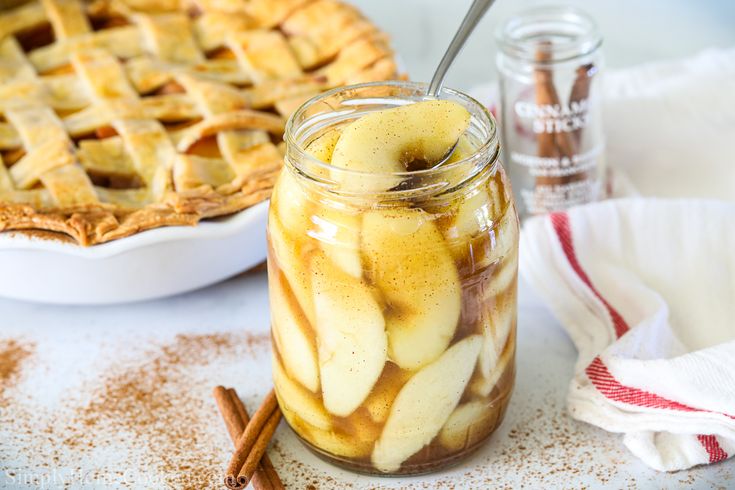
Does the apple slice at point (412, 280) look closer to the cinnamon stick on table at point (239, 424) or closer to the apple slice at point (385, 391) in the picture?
the apple slice at point (385, 391)

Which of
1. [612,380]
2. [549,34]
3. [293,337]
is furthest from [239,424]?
[549,34]

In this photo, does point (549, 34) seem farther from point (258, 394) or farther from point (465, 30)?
point (258, 394)

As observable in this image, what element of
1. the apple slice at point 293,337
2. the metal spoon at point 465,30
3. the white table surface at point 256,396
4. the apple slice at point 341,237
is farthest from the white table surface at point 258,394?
the metal spoon at point 465,30

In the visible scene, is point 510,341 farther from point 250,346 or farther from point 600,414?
point 250,346

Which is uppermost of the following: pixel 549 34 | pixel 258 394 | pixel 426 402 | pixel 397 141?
pixel 397 141

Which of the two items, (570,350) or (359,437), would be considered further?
(570,350)

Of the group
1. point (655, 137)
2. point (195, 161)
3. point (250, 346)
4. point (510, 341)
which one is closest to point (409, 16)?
point (655, 137)

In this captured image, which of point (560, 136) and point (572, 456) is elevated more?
point (560, 136)

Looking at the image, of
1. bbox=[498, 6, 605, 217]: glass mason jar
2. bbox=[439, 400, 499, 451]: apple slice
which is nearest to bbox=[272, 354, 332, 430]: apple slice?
bbox=[439, 400, 499, 451]: apple slice
